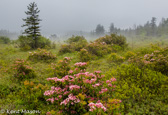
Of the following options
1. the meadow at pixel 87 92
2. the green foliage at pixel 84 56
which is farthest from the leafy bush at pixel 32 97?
the green foliage at pixel 84 56

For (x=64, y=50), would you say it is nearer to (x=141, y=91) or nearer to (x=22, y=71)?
(x=22, y=71)

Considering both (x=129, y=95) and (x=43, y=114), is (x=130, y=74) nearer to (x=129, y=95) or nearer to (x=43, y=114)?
(x=129, y=95)

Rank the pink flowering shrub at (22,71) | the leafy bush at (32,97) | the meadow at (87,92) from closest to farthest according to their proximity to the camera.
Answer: the meadow at (87,92), the leafy bush at (32,97), the pink flowering shrub at (22,71)

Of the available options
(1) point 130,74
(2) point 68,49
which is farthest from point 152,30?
(1) point 130,74

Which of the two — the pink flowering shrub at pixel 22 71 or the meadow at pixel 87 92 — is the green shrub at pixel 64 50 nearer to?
the meadow at pixel 87 92

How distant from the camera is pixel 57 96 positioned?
3465 millimetres

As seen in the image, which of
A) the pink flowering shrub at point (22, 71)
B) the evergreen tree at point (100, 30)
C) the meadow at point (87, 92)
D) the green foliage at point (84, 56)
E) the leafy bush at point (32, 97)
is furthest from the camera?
the evergreen tree at point (100, 30)

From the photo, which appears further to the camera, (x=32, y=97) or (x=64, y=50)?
(x=64, y=50)

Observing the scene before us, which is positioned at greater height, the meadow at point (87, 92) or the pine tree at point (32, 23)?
the pine tree at point (32, 23)

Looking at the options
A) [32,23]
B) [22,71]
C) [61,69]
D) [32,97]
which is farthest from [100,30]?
[32,97]

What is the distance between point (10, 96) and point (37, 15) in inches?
594

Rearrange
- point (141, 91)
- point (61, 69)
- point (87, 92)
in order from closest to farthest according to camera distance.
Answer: point (87, 92)
point (141, 91)
point (61, 69)

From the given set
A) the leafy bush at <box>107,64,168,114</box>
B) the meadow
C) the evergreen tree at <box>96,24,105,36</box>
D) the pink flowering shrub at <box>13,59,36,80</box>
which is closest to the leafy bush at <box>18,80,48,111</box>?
the meadow

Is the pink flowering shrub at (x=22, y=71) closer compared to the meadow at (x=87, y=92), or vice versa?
the meadow at (x=87, y=92)
